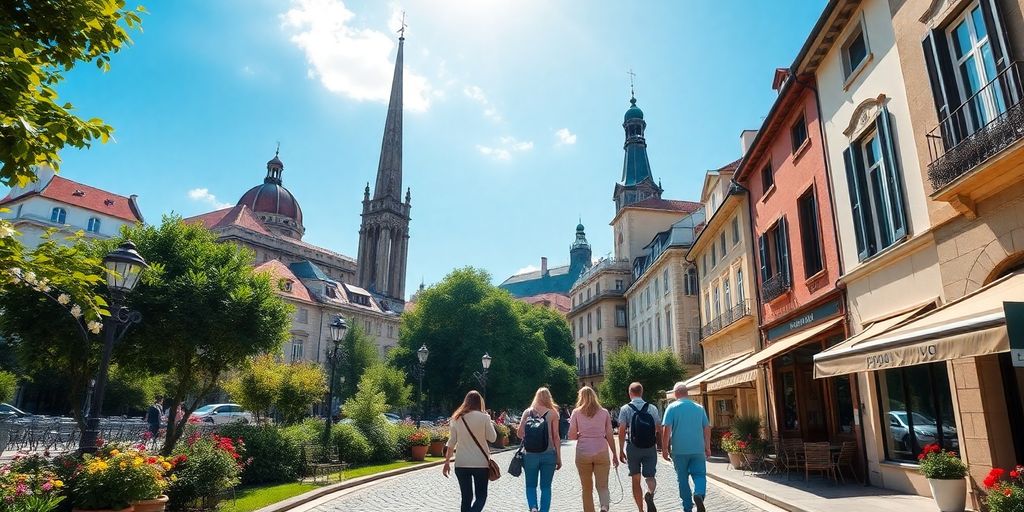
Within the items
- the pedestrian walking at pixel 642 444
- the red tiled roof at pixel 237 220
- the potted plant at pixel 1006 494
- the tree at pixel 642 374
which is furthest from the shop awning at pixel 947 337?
the red tiled roof at pixel 237 220

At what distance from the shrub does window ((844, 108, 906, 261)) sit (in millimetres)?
14300

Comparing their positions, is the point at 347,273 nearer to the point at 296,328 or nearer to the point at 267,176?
the point at 267,176

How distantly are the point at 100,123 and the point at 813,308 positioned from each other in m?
16.1

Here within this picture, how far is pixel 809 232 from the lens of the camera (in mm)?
17078

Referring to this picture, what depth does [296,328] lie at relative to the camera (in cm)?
5947

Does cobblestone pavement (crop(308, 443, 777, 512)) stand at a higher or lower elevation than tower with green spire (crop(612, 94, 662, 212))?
lower

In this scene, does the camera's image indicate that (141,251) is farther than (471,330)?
No

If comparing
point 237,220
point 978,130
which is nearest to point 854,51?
point 978,130

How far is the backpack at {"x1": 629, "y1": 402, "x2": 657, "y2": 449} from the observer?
30.1 feet

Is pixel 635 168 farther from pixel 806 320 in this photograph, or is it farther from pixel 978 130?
pixel 978 130

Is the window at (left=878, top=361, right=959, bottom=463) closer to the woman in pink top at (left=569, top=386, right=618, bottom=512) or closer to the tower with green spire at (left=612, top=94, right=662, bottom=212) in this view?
the woman in pink top at (left=569, top=386, right=618, bottom=512)

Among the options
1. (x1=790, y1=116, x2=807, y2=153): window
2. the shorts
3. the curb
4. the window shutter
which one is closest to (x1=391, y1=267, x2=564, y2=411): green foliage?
the curb

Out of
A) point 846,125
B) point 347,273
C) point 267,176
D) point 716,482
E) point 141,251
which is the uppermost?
point 267,176

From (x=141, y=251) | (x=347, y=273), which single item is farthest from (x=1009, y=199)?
(x=347, y=273)
